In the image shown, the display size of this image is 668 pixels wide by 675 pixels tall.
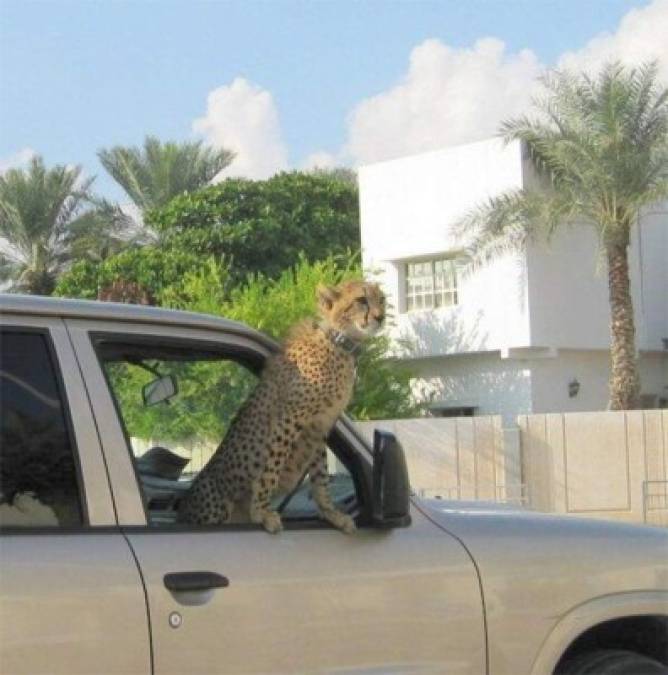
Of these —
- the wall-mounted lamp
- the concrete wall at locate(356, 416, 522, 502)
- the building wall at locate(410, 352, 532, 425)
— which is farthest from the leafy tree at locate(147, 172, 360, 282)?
the concrete wall at locate(356, 416, 522, 502)

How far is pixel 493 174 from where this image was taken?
2959 cm

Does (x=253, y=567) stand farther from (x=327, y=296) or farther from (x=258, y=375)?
(x=327, y=296)

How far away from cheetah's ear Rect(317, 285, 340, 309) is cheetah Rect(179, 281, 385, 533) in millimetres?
143

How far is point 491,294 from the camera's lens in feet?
99.9

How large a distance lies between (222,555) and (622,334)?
24921 mm

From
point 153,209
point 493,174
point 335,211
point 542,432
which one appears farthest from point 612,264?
point 153,209

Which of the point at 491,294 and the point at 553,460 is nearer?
the point at 553,460

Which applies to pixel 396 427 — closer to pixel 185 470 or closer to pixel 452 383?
pixel 452 383

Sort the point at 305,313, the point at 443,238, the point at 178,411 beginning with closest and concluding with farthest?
the point at 178,411 < the point at 305,313 < the point at 443,238

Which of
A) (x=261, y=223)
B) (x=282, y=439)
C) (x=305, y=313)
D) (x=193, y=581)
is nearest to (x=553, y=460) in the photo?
(x=305, y=313)

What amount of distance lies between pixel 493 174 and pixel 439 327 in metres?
3.84

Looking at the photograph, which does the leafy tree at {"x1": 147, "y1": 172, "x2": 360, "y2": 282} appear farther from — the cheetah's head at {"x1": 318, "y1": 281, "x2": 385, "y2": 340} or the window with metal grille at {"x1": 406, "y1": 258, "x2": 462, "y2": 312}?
the cheetah's head at {"x1": 318, "y1": 281, "x2": 385, "y2": 340}

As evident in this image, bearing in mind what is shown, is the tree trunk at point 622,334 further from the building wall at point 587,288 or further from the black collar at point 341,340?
the black collar at point 341,340

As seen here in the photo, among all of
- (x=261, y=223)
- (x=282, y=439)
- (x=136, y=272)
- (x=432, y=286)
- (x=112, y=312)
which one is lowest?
(x=282, y=439)
